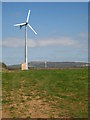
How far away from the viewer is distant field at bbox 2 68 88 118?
1514 centimetres

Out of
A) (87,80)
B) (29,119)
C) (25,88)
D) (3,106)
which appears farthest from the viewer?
(87,80)

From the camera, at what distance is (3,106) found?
16469mm

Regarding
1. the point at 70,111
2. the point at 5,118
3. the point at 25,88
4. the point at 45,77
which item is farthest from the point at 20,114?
the point at 45,77

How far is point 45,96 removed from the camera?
1836 centimetres

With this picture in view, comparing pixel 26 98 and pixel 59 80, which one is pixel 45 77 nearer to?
pixel 59 80

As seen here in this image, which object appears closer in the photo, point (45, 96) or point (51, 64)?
point (45, 96)

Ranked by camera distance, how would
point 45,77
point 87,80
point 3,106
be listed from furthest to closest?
point 45,77 → point 87,80 → point 3,106

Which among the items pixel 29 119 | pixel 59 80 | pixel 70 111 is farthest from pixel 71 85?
pixel 29 119

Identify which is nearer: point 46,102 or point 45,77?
point 46,102

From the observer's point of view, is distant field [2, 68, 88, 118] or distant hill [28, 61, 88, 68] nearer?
distant field [2, 68, 88, 118]

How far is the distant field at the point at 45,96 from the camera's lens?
49.7 feet

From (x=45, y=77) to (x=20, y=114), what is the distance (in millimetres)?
10416

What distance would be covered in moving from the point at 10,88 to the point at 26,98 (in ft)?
9.95

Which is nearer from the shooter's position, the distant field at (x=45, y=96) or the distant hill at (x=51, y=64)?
the distant field at (x=45, y=96)
